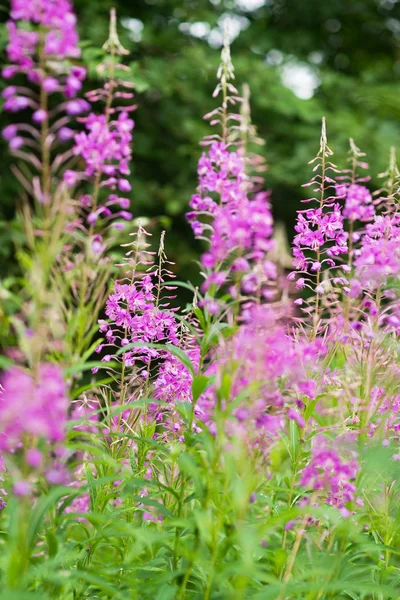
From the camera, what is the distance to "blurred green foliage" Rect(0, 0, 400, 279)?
9070mm

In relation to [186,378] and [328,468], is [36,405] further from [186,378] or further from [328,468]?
[186,378]

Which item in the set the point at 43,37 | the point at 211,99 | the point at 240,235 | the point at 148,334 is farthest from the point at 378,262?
the point at 211,99

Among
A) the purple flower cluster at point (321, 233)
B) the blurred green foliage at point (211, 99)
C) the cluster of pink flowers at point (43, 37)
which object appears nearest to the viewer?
the cluster of pink flowers at point (43, 37)

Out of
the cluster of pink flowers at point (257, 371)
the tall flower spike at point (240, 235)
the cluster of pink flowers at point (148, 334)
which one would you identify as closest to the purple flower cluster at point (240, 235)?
the tall flower spike at point (240, 235)

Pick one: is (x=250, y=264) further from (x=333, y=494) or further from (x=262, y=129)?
(x=262, y=129)

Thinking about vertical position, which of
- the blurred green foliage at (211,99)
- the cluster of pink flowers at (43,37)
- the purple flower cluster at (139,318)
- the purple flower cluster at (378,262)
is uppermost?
the blurred green foliage at (211,99)

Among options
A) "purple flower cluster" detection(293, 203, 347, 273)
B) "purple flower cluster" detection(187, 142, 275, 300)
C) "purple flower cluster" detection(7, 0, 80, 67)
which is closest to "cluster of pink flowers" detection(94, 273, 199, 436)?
"purple flower cluster" detection(293, 203, 347, 273)

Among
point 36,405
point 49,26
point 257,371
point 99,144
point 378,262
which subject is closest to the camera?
point 36,405

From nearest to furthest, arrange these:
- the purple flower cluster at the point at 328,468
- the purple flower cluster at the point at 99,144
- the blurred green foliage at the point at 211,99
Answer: the purple flower cluster at the point at 99,144 < the purple flower cluster at the point at 328,468 < the blurred green foliage at the point at 211,99

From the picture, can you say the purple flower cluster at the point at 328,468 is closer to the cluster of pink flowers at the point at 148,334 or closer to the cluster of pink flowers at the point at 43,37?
the cluster of pink flowers at the point at 148,334

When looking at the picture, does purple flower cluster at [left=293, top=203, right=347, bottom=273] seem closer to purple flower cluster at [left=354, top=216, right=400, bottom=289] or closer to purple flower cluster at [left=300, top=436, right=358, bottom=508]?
purple flower cluster at [left=354, top=216, right=400, bottom=289]

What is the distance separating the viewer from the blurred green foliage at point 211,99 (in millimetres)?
9070

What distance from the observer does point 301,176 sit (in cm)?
1000

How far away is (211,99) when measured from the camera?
9727 millimetres
